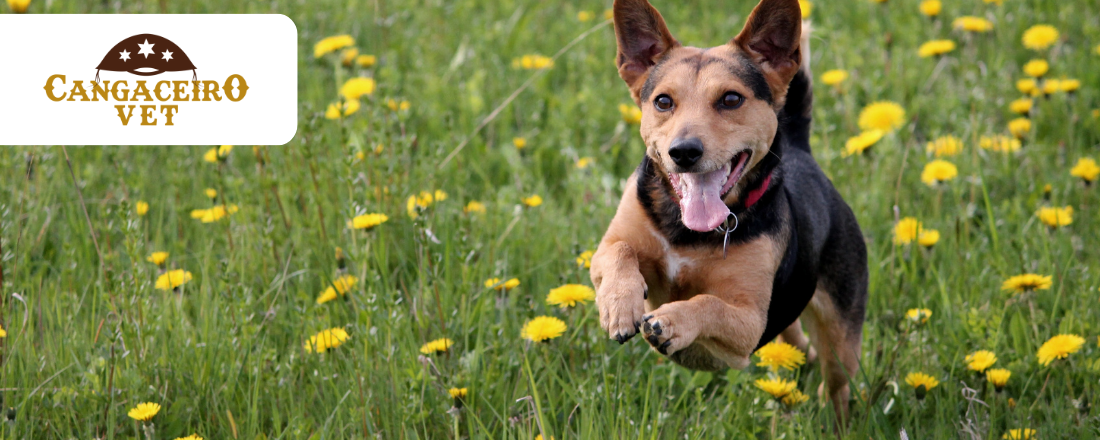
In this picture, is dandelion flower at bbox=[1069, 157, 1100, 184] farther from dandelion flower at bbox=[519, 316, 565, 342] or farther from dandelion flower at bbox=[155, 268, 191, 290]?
dandelion flower at bbox=[155, 268, 191, 290]

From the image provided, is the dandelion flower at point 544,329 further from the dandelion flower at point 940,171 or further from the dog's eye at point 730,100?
the dandelion flower at point 940,171

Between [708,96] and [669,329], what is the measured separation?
2.85ft

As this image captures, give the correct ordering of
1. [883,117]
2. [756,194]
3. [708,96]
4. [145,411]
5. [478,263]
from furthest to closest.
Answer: [883,117] → [478,263] → [145,411] → [756,194] → [708,96]

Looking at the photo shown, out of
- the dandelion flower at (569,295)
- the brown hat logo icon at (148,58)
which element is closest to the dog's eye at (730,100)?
the dandelion flower at (569,295)

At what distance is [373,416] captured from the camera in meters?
3.85

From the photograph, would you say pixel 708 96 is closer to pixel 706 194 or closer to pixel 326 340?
pixel 706 194

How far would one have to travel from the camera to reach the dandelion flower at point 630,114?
639 centimetres

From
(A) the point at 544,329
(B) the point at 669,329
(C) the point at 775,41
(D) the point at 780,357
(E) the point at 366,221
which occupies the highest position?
(C) the point at 775,41

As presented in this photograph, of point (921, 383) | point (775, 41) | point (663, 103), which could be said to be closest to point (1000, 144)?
point (921, 383)

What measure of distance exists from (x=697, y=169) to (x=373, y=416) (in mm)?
1690

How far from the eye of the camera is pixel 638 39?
3564mm

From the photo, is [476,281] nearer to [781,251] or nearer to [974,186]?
[781,251]

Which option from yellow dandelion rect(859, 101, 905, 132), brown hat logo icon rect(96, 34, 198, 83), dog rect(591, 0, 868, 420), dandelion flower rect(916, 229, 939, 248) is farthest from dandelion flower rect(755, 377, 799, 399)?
brown hat logo icon rect(96, 34, 198, 83)

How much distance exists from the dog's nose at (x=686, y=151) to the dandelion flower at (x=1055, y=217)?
306cm
